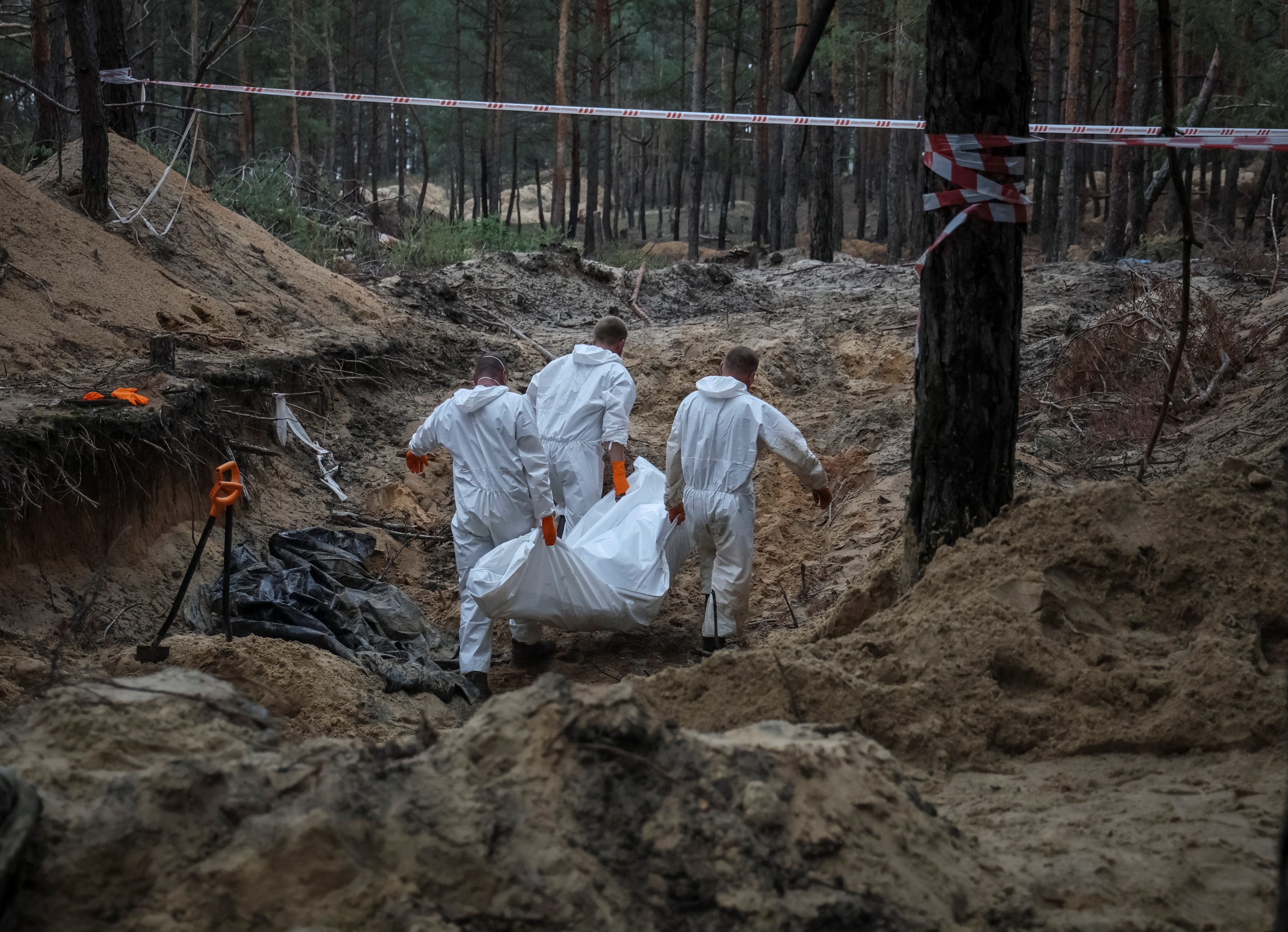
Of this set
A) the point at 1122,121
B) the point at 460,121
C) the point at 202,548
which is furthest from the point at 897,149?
the point at 202,548

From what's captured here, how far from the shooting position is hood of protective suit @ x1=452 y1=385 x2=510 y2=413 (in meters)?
5.87

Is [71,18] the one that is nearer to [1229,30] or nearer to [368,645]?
[368,645]

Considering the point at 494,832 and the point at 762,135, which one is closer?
the point at 494,832

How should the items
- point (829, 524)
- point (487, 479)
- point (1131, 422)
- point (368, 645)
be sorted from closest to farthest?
point (368, 645) < point (487, 479) < point (1131, 422) < point (829, 524)

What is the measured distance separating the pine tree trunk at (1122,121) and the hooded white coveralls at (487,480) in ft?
46.6

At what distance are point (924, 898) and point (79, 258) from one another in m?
7.97

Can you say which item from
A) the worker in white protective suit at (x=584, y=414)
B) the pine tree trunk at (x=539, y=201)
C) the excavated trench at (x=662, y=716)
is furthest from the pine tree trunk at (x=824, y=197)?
the worker in white protective suit at (x=584, y=414)

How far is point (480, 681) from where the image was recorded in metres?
5.76

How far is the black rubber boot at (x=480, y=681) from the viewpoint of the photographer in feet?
18.8

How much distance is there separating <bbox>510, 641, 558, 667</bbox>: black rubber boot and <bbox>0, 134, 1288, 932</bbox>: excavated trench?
0.10 meters

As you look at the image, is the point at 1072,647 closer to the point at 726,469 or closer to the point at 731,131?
the point at 726,469

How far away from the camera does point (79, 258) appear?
7.79m

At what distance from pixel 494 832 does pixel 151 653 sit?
8.66 ft

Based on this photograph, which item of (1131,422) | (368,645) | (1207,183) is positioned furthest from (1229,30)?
(1207,183)
